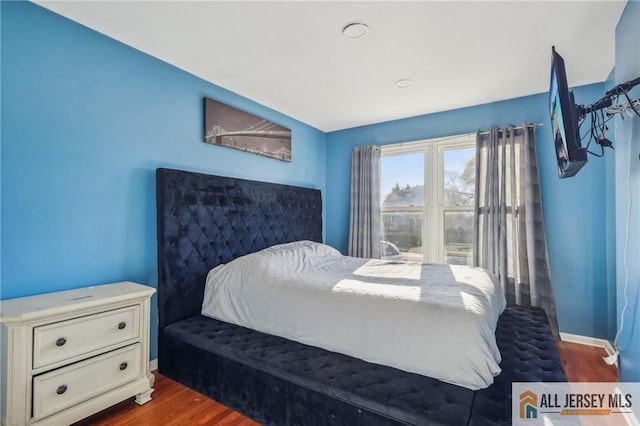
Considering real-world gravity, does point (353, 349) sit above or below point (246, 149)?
below

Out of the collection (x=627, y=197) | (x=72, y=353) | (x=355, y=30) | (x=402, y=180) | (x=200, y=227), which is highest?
(x=355, y=30)

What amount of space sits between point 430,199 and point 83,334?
11.5 feet

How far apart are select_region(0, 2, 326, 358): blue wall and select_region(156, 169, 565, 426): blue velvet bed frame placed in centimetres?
24

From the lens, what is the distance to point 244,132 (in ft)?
10.3

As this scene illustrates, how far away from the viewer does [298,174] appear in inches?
157

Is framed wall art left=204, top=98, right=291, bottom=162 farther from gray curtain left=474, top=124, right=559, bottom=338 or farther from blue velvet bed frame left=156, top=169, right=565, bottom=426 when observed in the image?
gray curtain left=474, top=124, right=559, bottom=338

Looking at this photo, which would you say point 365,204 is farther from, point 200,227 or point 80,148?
point 80,148

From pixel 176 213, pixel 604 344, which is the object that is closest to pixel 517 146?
pixel 604 344

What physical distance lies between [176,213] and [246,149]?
1.12m

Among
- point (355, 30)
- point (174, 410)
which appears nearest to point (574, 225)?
point (355, 30)

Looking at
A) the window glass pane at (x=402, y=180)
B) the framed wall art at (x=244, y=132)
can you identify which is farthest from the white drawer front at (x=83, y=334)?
the window glass pane at (x=402, y=180)

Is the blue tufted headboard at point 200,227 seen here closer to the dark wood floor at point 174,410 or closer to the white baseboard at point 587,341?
the dark wood floor at point 174,410

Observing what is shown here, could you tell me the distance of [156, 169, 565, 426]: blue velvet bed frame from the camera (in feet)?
4.44

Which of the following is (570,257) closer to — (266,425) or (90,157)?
(266,425)
